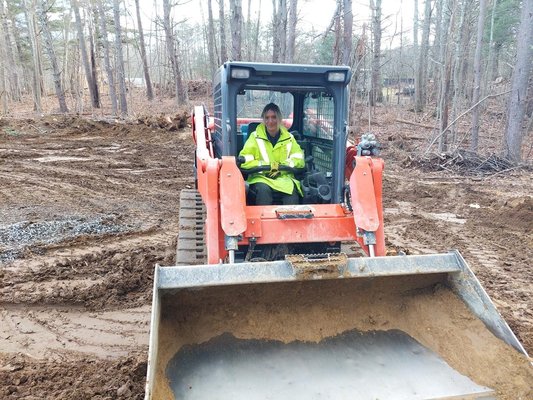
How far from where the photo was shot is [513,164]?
37.6ft

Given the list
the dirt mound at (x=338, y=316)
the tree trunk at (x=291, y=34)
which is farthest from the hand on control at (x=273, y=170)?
the tree trunk at (x=291, y=34)

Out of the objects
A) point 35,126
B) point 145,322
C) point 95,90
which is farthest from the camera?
point 95,90

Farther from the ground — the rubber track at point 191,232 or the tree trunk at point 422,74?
the tree trunk at point 422,74

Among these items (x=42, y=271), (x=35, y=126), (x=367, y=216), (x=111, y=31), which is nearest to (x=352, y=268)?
(x=367, y=216)

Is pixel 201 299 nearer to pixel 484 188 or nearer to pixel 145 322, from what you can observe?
pixel 145 322

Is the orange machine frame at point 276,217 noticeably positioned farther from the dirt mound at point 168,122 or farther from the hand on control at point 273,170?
the dirt mound at point 168,122

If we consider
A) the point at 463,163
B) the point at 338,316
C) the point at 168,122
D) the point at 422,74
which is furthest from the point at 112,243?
the point at 422,74

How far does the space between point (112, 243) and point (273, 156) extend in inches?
121

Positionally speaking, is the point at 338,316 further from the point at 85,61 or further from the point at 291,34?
the point at 85,61

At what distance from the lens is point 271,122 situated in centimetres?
463

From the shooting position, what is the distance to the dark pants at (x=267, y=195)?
4.43m

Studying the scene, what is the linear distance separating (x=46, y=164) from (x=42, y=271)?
6.71 m

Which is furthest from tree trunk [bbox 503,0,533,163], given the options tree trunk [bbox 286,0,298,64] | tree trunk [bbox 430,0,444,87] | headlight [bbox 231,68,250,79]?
tree trunk [bbox 430,0,444,87]

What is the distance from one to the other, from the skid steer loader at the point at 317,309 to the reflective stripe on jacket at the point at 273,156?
8.9 inches
